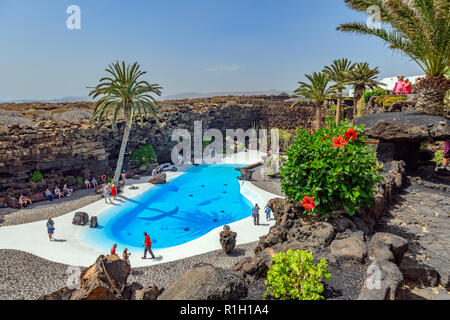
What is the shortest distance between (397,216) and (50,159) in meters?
21.2

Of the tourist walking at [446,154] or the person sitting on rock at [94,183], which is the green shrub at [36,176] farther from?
the tourist walking at [446,154]

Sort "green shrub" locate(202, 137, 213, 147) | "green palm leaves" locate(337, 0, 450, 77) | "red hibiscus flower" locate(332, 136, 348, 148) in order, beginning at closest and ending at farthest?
"red hibiscus flower" locate(332, 136, 348, 148) < "green palm leaves" locate(337, 0, 450, 77) < "green shrub" locate(202, 137, 213, 147)

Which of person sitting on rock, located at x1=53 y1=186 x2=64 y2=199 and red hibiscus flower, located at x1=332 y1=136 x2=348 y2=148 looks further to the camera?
person sitting on rock, located at x1=53 y1=186 x2=64 y2=199

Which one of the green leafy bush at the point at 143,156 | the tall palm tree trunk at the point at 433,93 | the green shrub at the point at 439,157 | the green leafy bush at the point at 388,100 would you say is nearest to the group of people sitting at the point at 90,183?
the green leafy bush at the point at 143,156

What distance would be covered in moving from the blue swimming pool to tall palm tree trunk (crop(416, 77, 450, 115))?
35.1ft

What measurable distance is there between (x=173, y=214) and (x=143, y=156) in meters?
9.30

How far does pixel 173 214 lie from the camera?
17094mm

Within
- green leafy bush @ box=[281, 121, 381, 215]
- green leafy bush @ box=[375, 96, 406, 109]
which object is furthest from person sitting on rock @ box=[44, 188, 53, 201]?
green leafy bush @ box=[375, 96, 406, 109]

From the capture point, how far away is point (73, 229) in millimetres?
13602

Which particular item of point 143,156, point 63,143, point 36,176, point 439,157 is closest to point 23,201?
point 36,176

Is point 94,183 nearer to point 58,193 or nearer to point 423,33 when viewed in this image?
point 58,193

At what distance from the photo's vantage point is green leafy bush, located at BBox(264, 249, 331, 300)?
3.80m

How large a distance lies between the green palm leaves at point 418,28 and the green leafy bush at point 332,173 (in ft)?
21.2

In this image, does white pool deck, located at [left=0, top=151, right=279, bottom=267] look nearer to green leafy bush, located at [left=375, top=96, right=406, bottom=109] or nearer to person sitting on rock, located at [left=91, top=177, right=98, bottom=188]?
person sitting on rock, located at [left=91, top=177, right=98, bottom=188]
